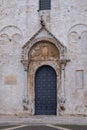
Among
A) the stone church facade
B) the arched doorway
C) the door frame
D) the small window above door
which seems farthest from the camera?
the small window above door

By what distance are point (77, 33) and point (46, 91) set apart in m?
3.46

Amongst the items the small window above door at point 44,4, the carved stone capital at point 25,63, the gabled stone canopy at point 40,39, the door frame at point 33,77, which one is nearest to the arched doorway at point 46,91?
the door frame at point 33,77

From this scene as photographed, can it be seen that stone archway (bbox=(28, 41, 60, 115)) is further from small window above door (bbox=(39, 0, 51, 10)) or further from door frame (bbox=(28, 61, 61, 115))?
small window above door (bbox=(39, 0, 51, 10))

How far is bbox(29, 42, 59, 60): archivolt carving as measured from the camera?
20.6 m

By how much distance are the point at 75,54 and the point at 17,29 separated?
11.6 feet

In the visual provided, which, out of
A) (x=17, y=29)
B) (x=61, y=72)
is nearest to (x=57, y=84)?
(x=61, y=72)

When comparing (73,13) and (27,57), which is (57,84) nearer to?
(27,57)

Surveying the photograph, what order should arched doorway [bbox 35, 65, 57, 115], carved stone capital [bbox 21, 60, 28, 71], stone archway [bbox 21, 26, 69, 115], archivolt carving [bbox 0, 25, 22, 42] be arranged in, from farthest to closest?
1. archivolt carving [bbox 0, 25, 22, 42]
2. carved stone capital [bbox 21, 60, 28, 71]
3. arched doorway [bbox 35, 65, 57, 115]
4. stone archway [bbox 21, 26, 69, 115]

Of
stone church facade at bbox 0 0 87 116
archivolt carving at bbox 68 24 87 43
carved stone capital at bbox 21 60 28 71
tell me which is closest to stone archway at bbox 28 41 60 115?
stone church facade at bbox 0 0 87 116

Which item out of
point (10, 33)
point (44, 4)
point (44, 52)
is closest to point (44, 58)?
point (44, 52)

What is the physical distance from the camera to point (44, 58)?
20672 millimetres

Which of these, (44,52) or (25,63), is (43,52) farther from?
(25,63)

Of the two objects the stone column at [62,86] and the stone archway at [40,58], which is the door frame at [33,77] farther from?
the stone column at [62,86]

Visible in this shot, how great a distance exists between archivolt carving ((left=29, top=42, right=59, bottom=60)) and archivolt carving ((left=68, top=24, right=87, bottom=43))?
3.53ft
